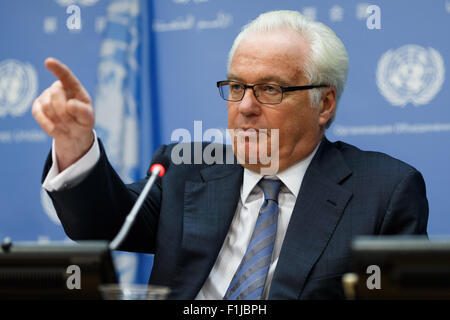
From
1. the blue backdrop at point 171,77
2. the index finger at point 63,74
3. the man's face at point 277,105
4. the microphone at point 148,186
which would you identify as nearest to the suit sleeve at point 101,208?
the microphone at point 148,186

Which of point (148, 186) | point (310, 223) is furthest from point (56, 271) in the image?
point (310, 223)

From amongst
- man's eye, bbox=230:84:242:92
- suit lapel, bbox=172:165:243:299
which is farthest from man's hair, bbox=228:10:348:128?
suit lapel, bbox=172:165:243:299

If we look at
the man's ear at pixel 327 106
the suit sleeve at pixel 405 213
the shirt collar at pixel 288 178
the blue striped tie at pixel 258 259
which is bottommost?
the blue striped tie at pixel 258 259

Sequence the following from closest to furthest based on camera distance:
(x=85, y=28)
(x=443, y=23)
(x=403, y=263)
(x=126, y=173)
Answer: (x=403, y=263) → (x=443, y=23) → (x=126, y=173) → (x=85, y=28)

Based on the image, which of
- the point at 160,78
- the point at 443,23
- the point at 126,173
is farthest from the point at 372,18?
the point at 126,173

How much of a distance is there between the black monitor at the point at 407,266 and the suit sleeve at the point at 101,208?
0.90m

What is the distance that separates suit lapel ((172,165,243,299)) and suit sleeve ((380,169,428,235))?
505mm

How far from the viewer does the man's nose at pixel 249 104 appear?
183 cm

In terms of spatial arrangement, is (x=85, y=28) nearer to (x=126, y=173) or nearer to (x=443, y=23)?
(x=126, y=173)

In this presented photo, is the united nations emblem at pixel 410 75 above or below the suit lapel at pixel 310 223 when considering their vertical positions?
above

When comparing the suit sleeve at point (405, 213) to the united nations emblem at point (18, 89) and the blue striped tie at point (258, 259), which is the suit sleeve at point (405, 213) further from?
the united nations emblem at point (18, 89)

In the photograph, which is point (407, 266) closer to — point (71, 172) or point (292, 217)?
A: point (292, 217)

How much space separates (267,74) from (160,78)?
990 millimetres
